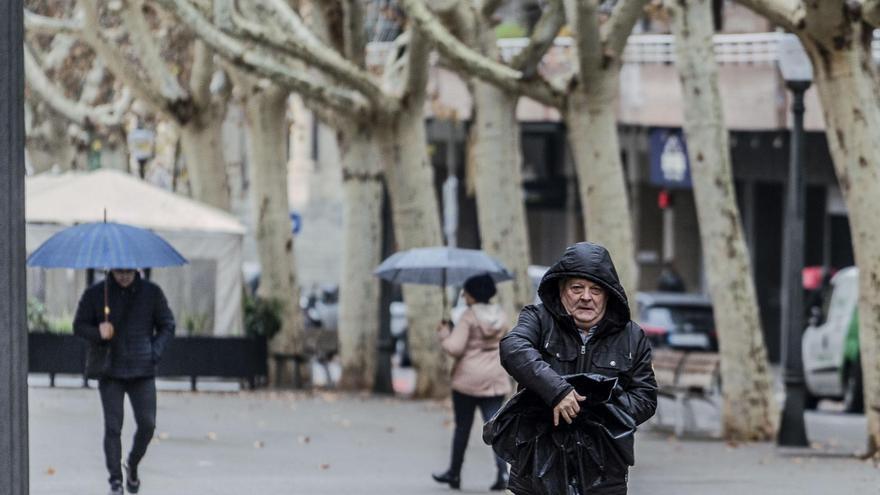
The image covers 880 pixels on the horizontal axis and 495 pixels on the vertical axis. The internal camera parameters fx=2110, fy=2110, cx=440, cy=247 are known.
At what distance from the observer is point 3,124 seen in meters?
7.29

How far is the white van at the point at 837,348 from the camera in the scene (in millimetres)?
25328

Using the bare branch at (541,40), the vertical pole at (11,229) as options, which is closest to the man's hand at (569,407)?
the vertical pole at (11,229)

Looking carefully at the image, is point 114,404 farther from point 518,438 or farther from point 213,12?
point 213,12

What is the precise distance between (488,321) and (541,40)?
293 inches

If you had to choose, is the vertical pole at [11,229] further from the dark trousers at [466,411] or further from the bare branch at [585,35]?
the bare branch at [585,35]

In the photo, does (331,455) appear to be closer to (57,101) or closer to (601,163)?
(601,163)

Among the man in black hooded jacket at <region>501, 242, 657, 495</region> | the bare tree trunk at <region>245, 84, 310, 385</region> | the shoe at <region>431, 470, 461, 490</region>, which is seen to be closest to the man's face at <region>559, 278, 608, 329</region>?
the man in black hooded jacket at <region>501, 242, 657, 495</region>

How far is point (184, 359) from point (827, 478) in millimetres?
11662

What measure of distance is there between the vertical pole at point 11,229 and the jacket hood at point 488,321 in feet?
22.2

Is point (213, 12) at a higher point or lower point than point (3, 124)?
higher

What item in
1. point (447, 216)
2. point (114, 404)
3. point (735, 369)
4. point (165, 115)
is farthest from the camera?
point (447, 216)

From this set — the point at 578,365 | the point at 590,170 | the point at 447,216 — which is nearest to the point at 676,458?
the point at 590,170

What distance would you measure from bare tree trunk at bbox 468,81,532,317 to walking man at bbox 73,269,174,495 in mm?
10382

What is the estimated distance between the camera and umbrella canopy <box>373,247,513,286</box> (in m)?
16.0
